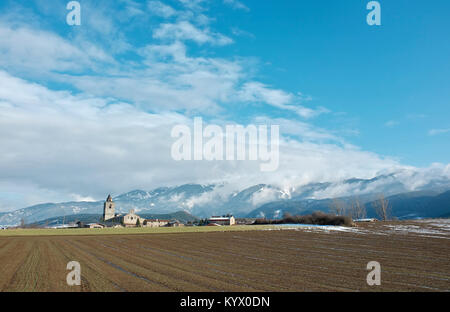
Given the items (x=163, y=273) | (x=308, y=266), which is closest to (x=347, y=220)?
(x=308, y=266)

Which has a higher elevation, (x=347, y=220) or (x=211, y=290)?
(x=211, y=290)
